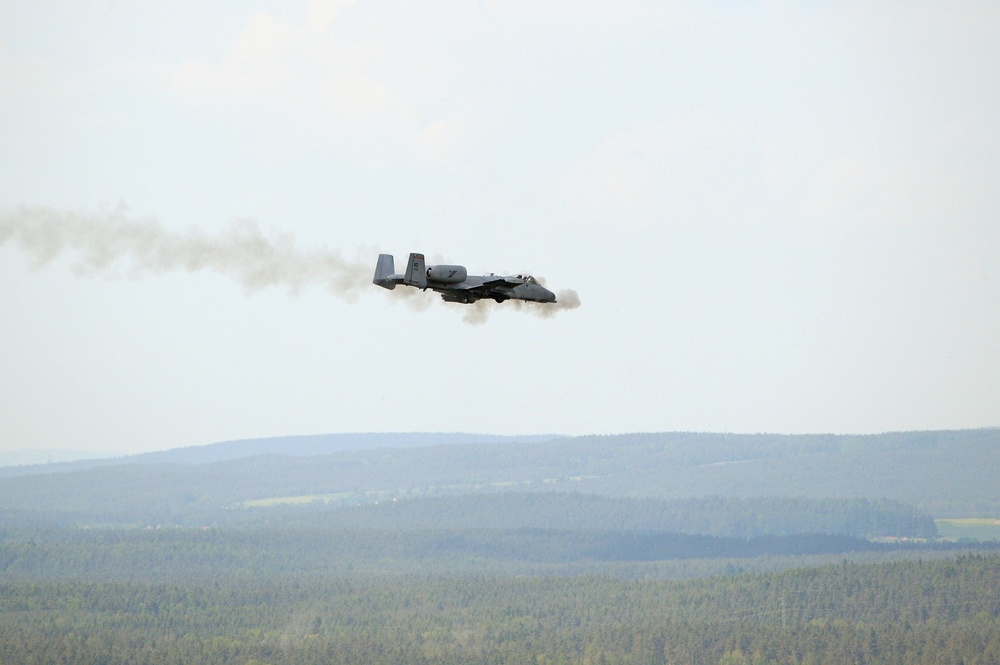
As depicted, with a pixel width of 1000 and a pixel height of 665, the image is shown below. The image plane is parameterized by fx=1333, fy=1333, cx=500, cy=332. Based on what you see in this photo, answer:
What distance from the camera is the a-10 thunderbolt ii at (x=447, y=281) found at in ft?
326

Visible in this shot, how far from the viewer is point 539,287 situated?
107 metres

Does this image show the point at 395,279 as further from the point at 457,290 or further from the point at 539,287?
the point at 539,287

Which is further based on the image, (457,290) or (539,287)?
(539,287)

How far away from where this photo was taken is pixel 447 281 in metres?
99.4

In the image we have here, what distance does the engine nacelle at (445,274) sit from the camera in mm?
99188

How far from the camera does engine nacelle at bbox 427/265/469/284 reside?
99188mm

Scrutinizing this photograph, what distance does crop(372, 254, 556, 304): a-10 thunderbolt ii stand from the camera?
9950cm

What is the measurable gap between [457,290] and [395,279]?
15.9ft

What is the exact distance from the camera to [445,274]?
326ft

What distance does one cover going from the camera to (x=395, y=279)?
331ft

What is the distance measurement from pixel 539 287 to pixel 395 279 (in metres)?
12.7

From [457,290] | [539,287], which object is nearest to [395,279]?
[457,290]

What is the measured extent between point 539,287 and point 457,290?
9.34 metres

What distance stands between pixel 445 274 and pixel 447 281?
1.85 feet
